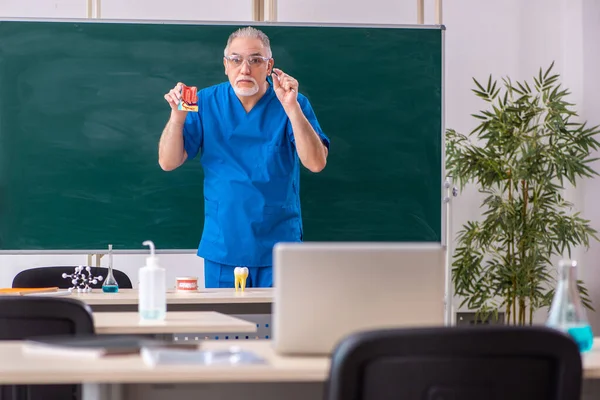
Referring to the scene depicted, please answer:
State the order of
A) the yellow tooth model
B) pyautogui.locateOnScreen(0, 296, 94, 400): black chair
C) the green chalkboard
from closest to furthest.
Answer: pyautogui.locateOnScreen(0, 296, 94, 400): black chair, the yellow tooth model, the green chalkboard

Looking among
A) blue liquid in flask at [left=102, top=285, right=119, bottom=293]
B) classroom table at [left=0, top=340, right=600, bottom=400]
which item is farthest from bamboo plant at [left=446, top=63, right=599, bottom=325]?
classroom table at [left=0, top=340, right=600, bottom=400]

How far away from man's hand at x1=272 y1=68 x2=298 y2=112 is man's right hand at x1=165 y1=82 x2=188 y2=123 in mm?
425

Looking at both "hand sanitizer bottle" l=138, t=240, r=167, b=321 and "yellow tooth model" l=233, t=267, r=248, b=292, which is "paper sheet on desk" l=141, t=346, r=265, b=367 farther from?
"yellow tooth model" l=233, t=267, r=248, b=292

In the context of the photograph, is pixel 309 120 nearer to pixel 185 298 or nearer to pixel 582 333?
pixel 185 298

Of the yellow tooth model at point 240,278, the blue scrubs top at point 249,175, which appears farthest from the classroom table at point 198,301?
the blue scrubs top at point 249,175

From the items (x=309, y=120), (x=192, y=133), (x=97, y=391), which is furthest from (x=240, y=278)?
(x=97, y=391)

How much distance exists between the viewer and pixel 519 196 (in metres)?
5.74

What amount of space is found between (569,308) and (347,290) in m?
A: 0.45

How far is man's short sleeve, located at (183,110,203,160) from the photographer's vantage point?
4320 millimetres

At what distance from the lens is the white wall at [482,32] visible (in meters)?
5.80

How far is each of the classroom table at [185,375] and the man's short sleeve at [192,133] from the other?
8.26 ft

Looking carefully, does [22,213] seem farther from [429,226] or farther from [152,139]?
[429,226]

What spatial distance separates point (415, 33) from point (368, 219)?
1063mm

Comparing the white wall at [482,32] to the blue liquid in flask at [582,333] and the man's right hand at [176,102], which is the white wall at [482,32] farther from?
the blue liquid in flask at [582,333]
